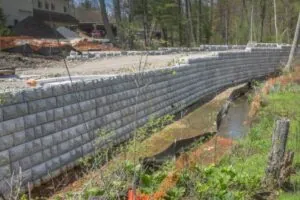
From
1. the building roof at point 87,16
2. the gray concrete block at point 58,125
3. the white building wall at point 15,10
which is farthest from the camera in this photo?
the building roof at point 87,16

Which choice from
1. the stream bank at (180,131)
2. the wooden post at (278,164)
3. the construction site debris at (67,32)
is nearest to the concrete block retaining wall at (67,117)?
the stream bank at (180,131)

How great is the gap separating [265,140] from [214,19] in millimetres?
52802

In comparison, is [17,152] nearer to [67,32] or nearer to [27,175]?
[27,175]

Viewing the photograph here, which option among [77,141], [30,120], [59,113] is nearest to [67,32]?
[77,141]

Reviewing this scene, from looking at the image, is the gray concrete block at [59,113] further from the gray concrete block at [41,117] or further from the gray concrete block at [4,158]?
the gray concrete block at [4,158]

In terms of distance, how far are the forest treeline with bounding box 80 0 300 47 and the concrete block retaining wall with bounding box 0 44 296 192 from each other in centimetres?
3197

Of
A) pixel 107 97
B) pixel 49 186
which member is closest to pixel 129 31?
pixel 49 186

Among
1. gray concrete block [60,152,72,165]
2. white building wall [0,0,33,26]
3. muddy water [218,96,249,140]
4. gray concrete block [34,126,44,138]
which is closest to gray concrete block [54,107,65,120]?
gray concrete block [34,126,44,138]

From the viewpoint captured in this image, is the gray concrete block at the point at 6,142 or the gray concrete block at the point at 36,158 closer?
the gray concrete block at the point at 6,142

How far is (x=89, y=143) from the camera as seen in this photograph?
11.6 metres

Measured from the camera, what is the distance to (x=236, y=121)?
56.9 ft

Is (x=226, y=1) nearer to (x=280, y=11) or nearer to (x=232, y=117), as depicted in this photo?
(x=280, y=11)

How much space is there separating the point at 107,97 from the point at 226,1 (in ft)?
163

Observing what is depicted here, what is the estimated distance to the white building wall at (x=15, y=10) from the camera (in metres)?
42.4
